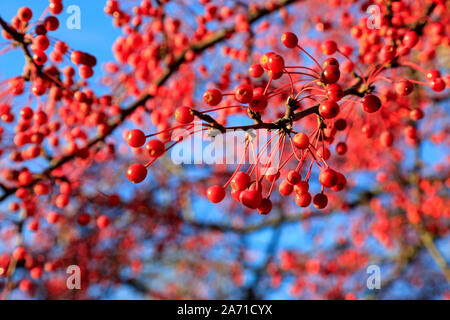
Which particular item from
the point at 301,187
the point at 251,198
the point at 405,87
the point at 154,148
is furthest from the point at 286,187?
the point at 405,87

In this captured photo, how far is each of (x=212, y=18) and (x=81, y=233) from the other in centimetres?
606

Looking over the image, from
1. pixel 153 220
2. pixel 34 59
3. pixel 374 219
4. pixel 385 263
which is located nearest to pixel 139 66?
pixel 34 59

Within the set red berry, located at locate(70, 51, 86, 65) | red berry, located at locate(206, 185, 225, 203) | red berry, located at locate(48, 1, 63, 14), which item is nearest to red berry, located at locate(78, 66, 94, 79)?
red berry, located at locate(70, 51, 86, 65)

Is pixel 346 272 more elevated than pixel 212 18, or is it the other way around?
pixel 212 18

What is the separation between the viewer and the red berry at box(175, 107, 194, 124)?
1.50 metres

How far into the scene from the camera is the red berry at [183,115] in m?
1.50

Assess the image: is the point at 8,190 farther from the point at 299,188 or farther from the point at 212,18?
the point at 212,18

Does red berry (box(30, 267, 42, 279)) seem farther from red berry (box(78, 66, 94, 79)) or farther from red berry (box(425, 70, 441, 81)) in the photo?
red berry (box(425, 70, 441, 81))

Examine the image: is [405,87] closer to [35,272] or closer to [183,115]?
[183,115]

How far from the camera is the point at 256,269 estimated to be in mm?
8109

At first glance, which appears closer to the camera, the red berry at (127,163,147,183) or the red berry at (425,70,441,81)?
the red berry at (127,163,147,183)

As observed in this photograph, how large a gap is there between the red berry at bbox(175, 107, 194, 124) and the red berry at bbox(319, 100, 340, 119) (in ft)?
1.97

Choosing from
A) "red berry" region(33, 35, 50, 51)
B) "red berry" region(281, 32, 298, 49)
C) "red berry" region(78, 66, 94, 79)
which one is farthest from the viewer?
"red berry" region(78, 66, 94, 79)

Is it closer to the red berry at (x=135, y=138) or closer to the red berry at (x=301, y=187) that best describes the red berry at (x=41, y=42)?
the red berry at (x=135, y=138)
